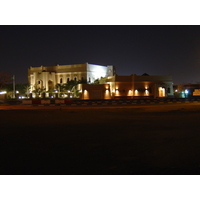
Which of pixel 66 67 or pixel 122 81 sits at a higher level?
pixel 66 67

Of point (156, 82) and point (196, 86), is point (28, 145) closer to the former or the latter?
point (156, 82)

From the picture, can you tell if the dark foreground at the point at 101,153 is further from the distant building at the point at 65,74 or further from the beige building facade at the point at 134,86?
the distant building at the point at 65,74

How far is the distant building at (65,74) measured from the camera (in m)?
84.4

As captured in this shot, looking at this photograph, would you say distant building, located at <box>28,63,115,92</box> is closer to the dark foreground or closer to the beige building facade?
the beige building facade

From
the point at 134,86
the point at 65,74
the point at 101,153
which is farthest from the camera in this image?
the point at 65,74

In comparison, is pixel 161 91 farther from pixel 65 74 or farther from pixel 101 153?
pixel 101 153

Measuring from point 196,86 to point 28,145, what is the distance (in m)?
57.2

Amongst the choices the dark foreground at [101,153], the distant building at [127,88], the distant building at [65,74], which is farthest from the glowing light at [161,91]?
the dark foreground at [101,153]

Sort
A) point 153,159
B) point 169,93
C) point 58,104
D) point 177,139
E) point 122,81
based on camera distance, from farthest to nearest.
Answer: point 169,93 → point 122,81 → point 58,104 → point 177,139 → point 153,159

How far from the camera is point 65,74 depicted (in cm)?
8700

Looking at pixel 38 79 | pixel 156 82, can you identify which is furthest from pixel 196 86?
pixel 38 79

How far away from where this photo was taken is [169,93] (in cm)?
5300

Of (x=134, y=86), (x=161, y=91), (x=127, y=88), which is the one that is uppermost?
(x=134, y=86)

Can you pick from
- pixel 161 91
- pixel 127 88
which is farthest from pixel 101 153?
pixel 161 91
